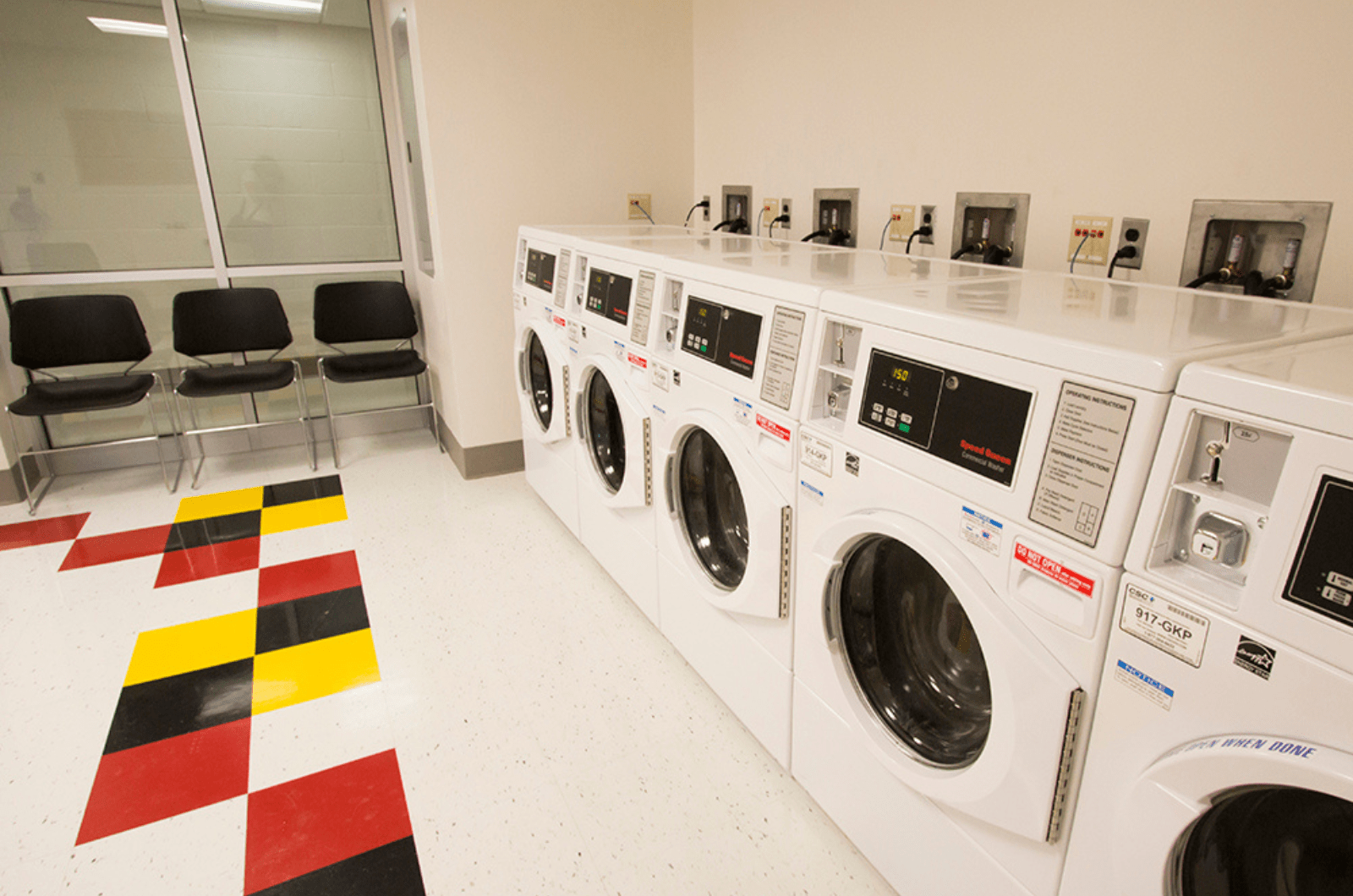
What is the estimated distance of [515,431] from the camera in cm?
369

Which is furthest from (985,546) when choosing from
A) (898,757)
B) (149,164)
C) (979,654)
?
(149,164)

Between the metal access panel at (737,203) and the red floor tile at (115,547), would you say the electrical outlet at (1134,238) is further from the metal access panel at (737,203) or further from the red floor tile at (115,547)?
the red floor tile at (115,547)

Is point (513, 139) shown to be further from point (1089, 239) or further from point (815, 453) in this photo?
point (815, 453)

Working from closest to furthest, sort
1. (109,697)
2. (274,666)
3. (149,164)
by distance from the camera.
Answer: (109,697) → (274,666) → (149,164)

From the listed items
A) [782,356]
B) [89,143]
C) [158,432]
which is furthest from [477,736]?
[89,143]

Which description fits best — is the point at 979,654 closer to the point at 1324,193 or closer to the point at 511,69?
the point at 1324,193

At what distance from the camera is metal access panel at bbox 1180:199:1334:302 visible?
4.60 feet

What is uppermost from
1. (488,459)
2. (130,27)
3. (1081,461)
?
(130,27)

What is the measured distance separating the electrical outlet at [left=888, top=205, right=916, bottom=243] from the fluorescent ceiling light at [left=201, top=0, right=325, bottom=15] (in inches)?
124

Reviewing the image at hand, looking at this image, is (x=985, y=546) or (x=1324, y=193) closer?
(x=985, y=546)

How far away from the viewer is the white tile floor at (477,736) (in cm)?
157

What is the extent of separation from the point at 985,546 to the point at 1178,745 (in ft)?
1.05

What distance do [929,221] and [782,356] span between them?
40.7 inches

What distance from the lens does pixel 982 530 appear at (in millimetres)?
1072
